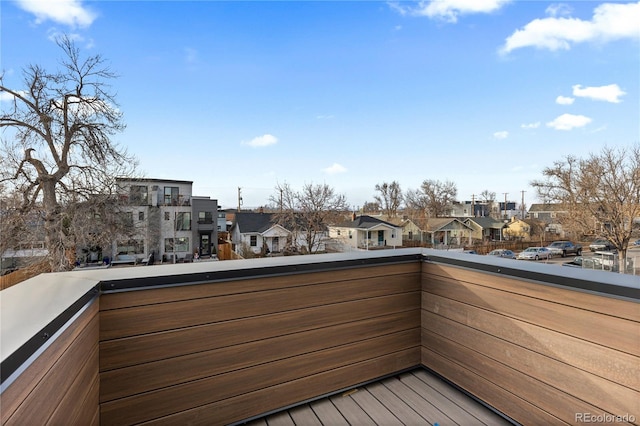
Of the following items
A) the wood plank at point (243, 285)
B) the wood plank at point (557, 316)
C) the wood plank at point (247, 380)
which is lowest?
the wood plank at point (247, 380)

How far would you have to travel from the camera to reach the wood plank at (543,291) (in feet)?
3.33

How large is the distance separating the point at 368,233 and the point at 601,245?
10.7 metres

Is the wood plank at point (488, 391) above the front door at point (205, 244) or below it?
above

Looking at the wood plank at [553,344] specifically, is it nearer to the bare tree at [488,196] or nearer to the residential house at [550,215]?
the residential house at [550,215]

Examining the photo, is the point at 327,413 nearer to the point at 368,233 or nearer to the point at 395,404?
the point at 395,404

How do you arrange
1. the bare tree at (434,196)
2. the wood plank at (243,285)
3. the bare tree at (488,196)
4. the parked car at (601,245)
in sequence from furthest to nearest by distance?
the bare tree at (488,196) → the bare tree at (434,196) → the parked car at (601,245) → the wood plank at (243,285)

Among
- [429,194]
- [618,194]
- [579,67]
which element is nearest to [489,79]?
[579,67]

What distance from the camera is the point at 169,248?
1409 centimetres

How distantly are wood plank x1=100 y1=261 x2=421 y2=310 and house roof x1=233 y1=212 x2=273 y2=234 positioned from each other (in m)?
14.7

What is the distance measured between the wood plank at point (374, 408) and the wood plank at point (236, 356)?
266 mm

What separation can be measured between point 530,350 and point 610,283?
43cm

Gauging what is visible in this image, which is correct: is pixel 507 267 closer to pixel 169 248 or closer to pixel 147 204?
pixel 147 204
